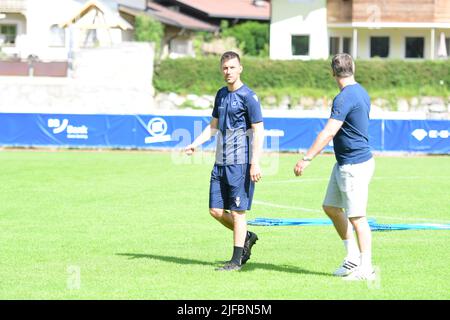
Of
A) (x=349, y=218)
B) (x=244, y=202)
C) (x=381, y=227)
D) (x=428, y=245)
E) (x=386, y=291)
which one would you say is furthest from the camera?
(x=381, y=227)

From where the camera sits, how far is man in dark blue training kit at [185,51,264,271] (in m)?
10.9

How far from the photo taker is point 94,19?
2010 inches

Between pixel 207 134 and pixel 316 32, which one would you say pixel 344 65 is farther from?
pixel 316 32

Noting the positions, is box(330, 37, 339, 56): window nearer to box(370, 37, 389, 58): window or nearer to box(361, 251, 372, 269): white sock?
box(370, 37, 389, 58): window

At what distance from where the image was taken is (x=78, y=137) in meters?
35.9

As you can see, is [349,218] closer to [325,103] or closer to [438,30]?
[325,103]

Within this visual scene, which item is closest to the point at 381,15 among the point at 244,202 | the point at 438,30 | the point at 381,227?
the point at 438,30

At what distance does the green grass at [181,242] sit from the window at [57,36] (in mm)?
28803

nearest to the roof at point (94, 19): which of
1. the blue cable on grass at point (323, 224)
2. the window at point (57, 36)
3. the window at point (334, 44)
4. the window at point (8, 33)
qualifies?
the window at point (57, 36)

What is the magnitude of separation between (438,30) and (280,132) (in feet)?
94.3

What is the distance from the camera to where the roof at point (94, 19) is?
49.6 m

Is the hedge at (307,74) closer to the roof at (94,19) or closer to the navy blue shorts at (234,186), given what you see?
the roof at (94,19)
